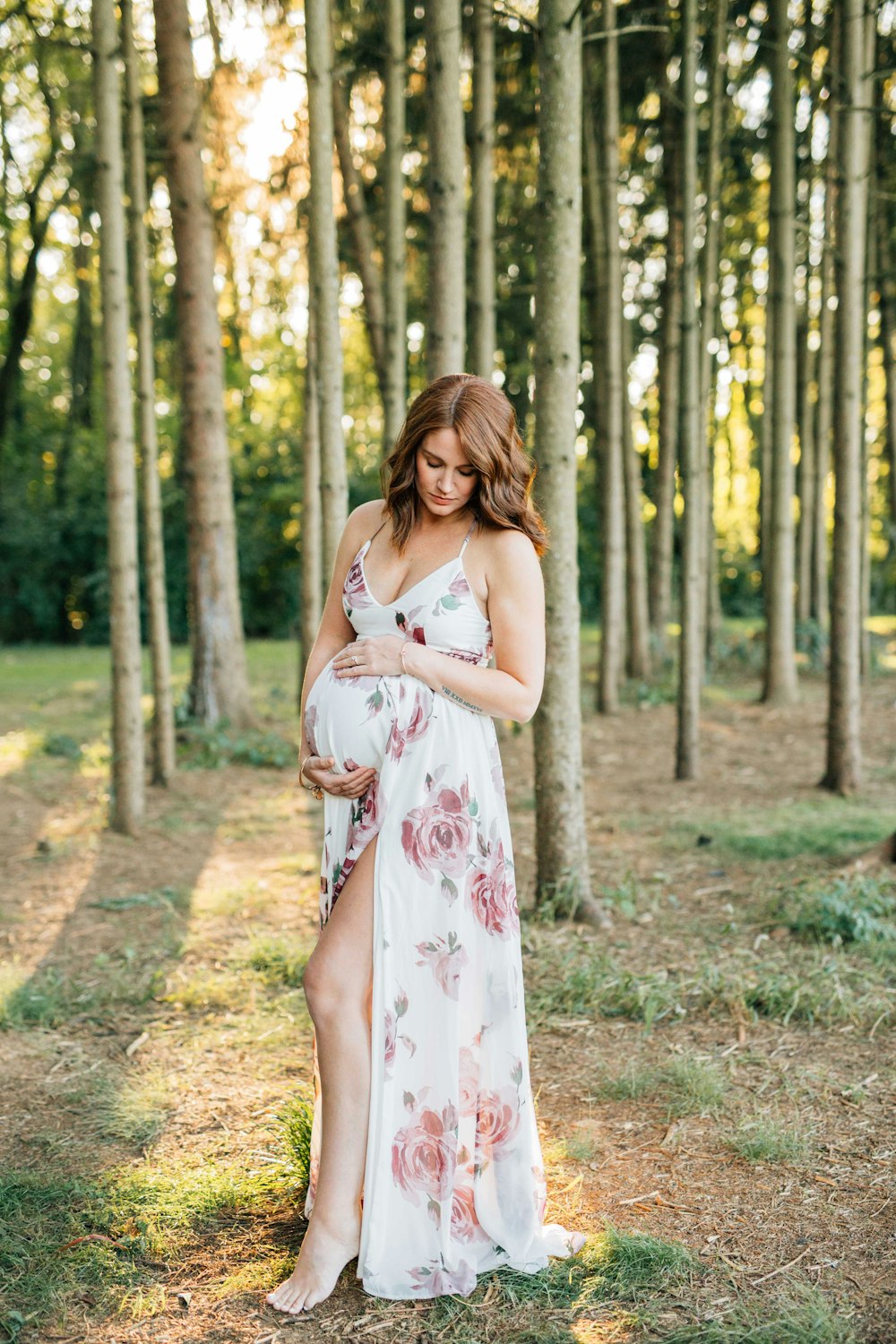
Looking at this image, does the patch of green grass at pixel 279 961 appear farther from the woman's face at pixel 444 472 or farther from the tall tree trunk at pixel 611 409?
the tall tree trunk at pixel 611 409

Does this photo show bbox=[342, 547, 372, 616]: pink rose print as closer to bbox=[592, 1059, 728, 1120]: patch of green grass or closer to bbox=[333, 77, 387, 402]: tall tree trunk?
bbox=[592, 1059, 728, 1120]: patch of green grass

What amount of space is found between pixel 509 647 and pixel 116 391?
161 inches

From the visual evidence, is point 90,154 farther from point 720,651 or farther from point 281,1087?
point 281,1087

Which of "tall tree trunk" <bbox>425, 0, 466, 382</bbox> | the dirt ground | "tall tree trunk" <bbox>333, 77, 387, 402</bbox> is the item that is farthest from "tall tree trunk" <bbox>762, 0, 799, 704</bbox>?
"tall tree trunk" <bbox>425, 0, 466, 382</bbox>

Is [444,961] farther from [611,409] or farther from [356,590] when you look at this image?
[611,409]

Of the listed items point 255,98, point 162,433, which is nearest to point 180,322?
point 255,98

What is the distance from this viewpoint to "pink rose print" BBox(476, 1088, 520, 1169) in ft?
9.20

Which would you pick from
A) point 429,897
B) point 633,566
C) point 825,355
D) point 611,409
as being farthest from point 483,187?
point 429,897

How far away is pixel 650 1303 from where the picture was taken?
8.55 ft

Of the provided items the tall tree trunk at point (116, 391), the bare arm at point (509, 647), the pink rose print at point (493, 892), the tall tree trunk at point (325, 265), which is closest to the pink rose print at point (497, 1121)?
the pink rose print at point (493, 892)

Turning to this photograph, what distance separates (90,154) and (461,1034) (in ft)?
36.8

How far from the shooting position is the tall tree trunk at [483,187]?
6.73m

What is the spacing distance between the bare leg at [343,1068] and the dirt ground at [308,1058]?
163mm

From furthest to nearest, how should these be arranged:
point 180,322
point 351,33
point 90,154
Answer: point 90,154 < point 351,33 < point 180,322
